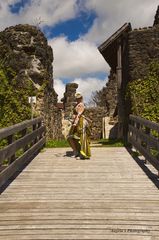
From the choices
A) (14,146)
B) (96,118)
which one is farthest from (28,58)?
(96,118)

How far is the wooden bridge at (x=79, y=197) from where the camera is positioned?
16.0 feet

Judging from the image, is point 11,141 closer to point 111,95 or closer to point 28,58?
point 28,58

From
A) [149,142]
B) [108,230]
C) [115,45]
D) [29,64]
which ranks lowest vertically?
[108,230]

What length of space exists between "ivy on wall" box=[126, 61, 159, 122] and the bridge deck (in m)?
4.16

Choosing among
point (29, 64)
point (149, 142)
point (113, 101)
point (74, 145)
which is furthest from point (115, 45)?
point (113, 101)

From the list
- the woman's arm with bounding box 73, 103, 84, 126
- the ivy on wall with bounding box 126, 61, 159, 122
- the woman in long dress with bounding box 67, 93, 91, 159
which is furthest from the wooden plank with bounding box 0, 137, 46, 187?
the ivy on wall with bounding box 126, 61, 159, 122

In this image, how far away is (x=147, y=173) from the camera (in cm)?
827

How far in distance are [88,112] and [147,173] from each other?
2126 centimetres

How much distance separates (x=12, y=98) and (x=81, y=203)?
7.46 m

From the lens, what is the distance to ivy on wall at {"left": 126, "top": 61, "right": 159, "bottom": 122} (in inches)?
527

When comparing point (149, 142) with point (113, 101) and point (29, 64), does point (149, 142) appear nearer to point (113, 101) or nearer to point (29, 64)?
point (29, 64)

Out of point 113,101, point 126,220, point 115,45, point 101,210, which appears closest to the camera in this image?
point 126,220

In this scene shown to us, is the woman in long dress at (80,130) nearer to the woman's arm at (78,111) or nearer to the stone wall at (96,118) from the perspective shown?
the woman's arm at (78,111)

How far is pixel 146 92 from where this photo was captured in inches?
531
